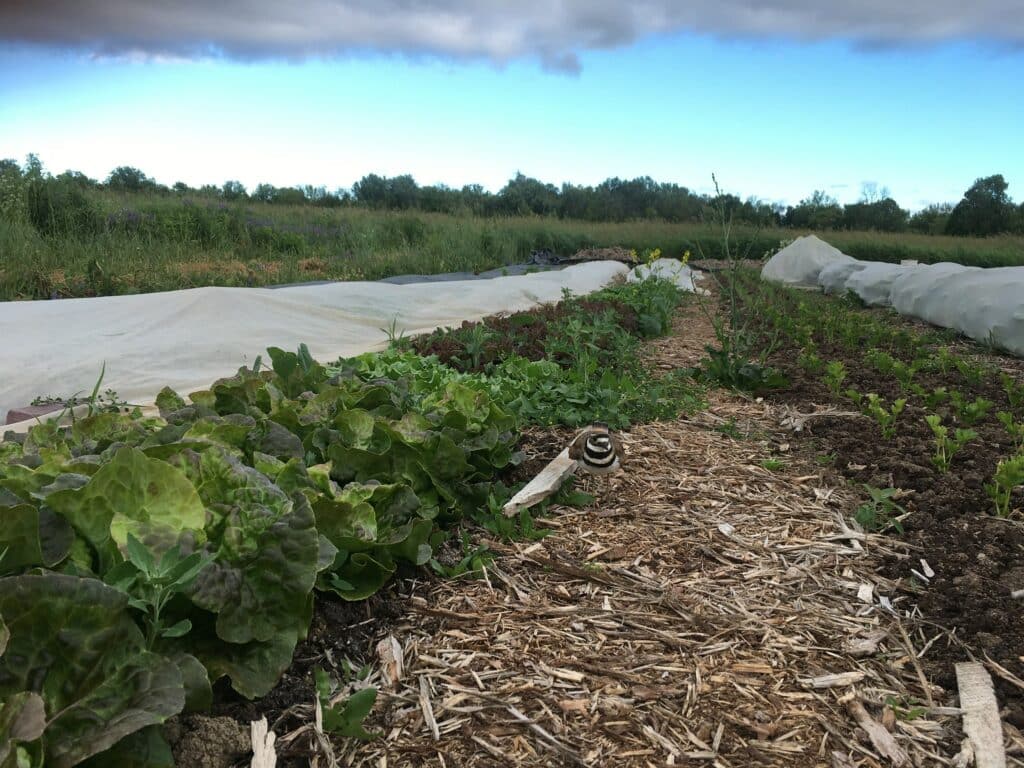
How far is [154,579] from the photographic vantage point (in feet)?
4.71

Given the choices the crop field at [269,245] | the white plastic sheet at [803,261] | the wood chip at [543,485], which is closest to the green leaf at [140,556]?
the wood chip at [543,485]

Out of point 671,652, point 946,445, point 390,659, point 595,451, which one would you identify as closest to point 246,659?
point 390,659

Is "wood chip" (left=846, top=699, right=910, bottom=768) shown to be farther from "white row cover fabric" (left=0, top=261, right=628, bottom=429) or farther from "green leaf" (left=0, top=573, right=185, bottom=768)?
"white row cover fabric" (left=0, top=261, right=628, bottom=429)

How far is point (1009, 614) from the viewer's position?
2201mm

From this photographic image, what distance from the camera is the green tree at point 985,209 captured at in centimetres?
2314

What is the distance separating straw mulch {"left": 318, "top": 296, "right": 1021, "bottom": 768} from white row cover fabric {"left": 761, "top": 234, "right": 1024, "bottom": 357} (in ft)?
17.8

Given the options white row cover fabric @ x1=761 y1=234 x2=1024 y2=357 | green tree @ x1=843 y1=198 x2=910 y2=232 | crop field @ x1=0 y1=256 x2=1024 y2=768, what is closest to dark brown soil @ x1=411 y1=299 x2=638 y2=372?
crop field @ x1=0 y1=256 x2=1024 y2=768

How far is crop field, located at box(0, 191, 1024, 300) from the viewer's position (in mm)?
8539

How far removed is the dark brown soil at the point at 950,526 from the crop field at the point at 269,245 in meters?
2.04

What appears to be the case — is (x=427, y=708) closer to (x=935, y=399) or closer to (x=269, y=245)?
(x=935, y=399)

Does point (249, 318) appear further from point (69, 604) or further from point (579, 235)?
point (579, 235)

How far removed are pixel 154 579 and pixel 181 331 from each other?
413 centimetres

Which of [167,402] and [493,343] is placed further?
[493,343]

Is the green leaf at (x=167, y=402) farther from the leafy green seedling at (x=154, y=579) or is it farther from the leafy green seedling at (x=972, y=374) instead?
the leafy green seedling at (x=972, y=374)
